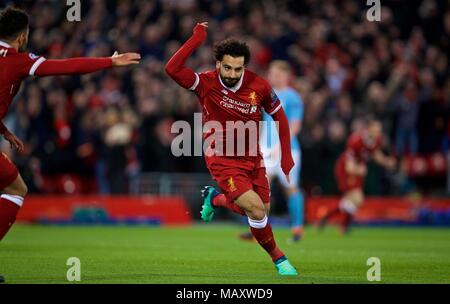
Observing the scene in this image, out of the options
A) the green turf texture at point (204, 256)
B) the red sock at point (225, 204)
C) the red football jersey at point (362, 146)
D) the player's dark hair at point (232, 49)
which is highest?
the red football jersey at point (362, 146)

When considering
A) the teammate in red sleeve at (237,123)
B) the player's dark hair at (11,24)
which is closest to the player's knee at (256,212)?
the teammate in red sleeve at (237,123)

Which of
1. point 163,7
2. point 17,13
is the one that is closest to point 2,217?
point 17,13

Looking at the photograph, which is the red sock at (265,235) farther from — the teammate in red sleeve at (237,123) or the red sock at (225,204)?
the red sock at (225,204)

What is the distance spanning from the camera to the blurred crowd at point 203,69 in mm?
22500

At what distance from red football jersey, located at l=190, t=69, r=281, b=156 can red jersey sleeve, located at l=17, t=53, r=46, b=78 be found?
194 cm

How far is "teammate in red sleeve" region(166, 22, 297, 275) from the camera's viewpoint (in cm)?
1030

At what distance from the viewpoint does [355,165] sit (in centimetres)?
2005

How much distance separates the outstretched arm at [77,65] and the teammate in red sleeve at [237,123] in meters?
0.81

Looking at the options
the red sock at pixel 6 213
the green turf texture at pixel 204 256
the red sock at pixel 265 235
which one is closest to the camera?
the red sock at pixel 6 213

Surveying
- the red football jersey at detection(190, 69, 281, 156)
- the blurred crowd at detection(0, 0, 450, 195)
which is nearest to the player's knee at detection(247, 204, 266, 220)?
the red football jersey at detection(190, 69, 281, 156)

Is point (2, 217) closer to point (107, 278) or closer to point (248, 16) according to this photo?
point (107, 278)

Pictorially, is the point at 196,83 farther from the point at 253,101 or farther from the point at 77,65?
the point at 77,65

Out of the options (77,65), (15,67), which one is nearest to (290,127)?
(77,65)

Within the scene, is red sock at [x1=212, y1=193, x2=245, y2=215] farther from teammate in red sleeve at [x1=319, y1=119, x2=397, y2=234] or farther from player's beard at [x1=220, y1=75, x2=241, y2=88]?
teammate in red sleeve at [x1=319, y1=119, x2=397, y2=234]
